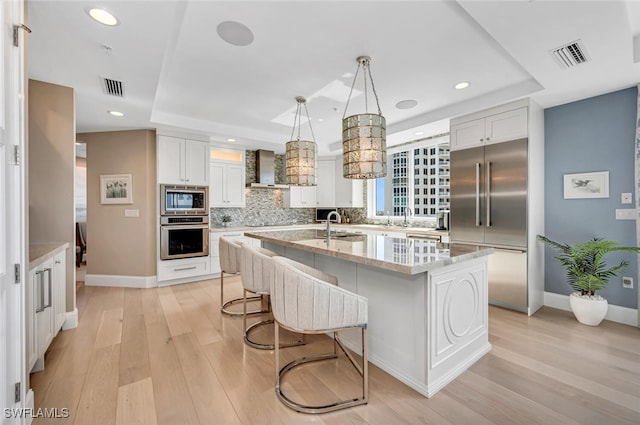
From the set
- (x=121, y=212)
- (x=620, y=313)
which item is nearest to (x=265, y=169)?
(x=121, y=212)

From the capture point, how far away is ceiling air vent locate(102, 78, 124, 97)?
288 centimetres

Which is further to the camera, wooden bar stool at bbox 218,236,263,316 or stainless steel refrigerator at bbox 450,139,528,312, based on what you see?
stainless steel refrigerator at bbox 450,139,528,312

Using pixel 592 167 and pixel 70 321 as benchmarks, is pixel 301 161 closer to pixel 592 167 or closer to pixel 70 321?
pixel 70 321

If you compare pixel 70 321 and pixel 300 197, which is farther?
pixel 300 197

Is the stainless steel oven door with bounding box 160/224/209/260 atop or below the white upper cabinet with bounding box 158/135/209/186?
below

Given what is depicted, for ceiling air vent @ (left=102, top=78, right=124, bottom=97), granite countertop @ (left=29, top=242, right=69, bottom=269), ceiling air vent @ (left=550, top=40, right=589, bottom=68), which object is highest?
ceiling air vent @ (left=102, top=78, right=124, bottom=97)

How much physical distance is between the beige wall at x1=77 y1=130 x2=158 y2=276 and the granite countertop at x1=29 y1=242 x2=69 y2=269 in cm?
168

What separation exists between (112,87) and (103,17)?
49.8 inches

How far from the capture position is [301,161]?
3.09m

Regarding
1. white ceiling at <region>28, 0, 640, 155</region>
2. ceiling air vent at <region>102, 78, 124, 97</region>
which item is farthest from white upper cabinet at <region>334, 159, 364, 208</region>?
ceiling air vent at <region>102, 78, 124, 97</region>

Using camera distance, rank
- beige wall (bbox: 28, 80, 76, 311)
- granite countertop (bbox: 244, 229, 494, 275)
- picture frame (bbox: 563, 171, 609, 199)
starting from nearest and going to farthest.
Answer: granite countertop (bbox: 244, 229, 494, 275)
beige wall (bbox: 28, 80, 76, 311)
picture frame (bbox: 563, 171, 609, 199)

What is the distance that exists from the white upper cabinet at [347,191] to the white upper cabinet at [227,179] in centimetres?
Result: 217

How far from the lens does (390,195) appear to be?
6082mm

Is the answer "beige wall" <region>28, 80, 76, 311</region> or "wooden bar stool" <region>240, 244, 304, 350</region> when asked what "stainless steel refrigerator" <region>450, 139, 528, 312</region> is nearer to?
"wooden bar stool" <region>240, 244, 304, 350</region>
